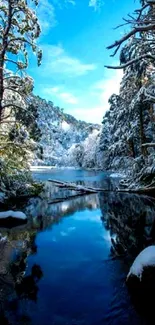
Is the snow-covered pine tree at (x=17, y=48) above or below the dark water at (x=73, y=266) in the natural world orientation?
above

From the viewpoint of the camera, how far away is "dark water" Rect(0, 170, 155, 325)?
5.82m

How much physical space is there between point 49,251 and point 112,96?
32.9 meters

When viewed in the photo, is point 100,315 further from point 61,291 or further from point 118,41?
point 118,41

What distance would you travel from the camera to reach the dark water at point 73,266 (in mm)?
5820

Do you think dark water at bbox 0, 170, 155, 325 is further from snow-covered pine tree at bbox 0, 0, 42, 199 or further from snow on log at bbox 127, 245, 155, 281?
snow-covered pine tree at bbox 0, 0, 42, 199

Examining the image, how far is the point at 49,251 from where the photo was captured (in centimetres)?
1001

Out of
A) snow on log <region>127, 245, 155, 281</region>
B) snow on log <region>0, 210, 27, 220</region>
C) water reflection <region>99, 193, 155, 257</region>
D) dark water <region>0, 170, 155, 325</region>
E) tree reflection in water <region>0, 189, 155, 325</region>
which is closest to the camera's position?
dark water <region>0, 170, 155, 325</region>

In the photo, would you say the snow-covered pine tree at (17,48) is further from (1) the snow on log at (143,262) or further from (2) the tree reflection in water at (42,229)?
(1) the snow on log at (143,262)

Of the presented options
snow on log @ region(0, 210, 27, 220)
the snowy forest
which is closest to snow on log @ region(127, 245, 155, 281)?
the snowy forest

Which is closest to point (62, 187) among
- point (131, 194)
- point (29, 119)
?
point (131, 194)

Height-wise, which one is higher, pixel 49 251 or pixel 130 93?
pixel 130 93

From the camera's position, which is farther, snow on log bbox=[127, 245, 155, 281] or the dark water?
snow on log bbox=[127, 245, 155, 281]

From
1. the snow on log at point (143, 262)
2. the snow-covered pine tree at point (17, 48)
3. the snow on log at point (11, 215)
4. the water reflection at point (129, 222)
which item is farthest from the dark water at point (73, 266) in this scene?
the snow-covered pine tree at point (17, 48)

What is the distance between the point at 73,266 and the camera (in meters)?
8.54
